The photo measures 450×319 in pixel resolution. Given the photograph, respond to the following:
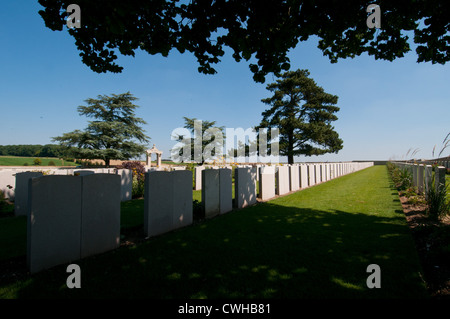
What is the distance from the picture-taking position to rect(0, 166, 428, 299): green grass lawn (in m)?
2.22

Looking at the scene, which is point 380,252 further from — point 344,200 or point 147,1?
point 147,1

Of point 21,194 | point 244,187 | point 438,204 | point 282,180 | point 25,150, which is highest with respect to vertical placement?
point 25,150

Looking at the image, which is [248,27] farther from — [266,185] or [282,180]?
[282,180]

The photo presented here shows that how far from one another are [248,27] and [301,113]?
2829 cm

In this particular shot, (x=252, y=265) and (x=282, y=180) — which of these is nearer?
(x=252, y=265)

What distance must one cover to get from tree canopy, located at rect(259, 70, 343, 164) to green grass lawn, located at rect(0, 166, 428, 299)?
24966 millimetres

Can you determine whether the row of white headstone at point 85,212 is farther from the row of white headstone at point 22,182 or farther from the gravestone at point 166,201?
the row of white headstone at point 22,182

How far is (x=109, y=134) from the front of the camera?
29562 mm

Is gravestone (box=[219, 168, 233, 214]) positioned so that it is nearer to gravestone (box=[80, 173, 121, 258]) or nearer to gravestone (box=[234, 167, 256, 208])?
gravestone (box=[234, 167, 256, 208])

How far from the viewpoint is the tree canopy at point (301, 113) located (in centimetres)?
2828

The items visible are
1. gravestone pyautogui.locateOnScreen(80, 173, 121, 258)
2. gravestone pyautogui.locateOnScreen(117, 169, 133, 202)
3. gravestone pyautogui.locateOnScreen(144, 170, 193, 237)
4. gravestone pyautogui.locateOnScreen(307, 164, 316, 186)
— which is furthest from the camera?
gravestone pyautogui.locateOnScreen(307, 164, 316, 186)

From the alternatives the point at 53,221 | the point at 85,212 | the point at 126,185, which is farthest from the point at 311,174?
the point at 53,221

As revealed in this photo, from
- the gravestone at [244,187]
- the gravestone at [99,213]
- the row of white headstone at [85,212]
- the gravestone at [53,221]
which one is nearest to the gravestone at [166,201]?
the row of white headstone at [85,212]

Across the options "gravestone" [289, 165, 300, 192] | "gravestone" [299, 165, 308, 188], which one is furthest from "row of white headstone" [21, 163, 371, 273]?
"gravestone" [299, 165, 308, 188]
